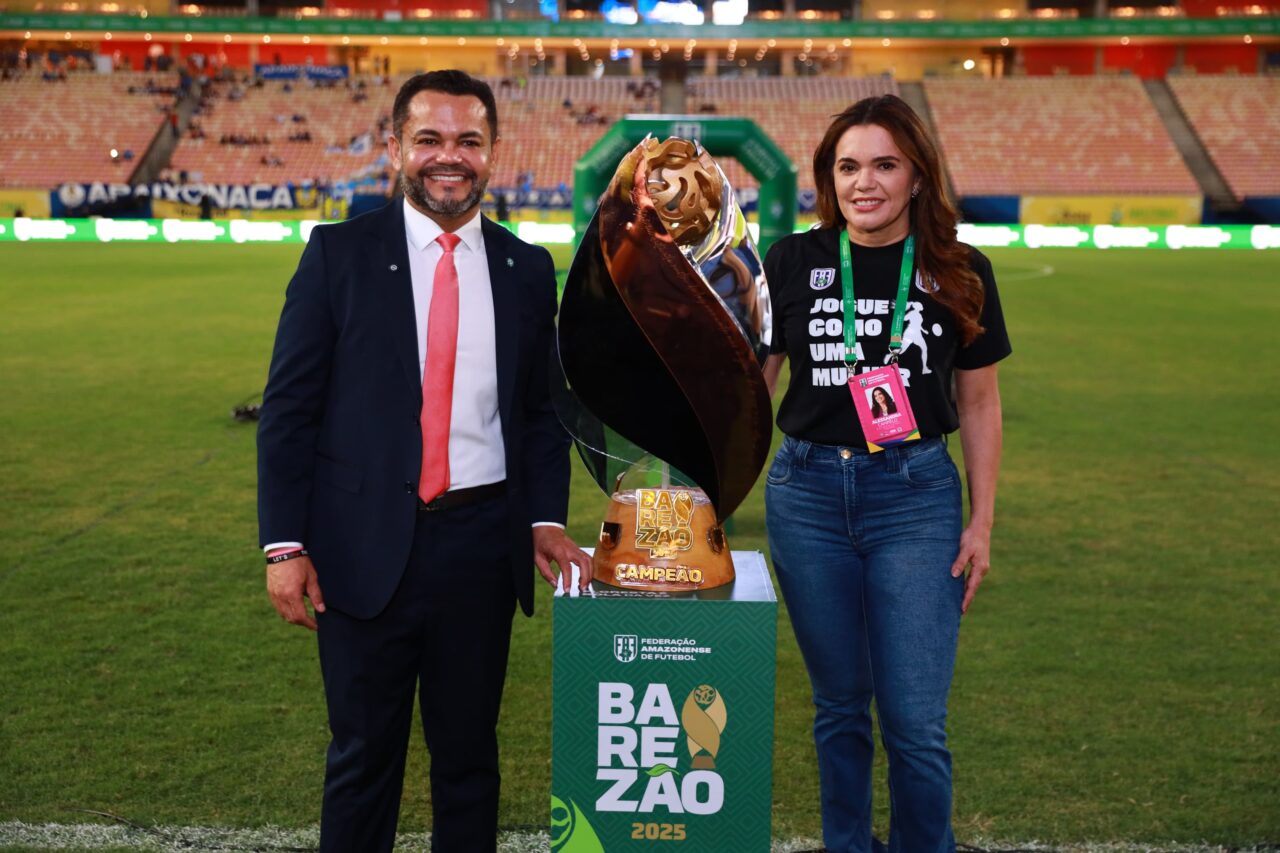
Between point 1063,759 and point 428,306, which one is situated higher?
point 428,306

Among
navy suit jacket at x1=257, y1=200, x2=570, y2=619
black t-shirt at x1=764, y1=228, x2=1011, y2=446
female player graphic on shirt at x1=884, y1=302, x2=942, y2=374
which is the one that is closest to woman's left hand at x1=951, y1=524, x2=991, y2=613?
black t-shirt at x1=764, y1=228, x2=1011, y2=446

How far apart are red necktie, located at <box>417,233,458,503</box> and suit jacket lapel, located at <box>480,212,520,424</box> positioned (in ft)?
0.29

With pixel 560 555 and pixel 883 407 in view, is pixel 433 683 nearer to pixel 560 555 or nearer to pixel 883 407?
pixel 560 555

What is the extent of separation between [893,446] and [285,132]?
142 ft

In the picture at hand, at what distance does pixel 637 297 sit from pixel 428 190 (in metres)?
0.59

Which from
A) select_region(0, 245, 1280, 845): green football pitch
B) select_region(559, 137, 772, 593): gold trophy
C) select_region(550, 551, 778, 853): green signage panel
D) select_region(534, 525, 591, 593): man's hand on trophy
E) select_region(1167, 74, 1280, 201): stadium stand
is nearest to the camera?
select_region(559, 137, 772, 593): gold trophy

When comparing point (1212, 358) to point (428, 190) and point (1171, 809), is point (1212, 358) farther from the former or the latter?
point (428, 190)

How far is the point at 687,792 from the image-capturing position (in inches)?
96.0

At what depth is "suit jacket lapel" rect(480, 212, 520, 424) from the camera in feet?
8.42

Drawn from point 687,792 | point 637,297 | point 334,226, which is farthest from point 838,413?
point 334,226

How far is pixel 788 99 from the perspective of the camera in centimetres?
4634

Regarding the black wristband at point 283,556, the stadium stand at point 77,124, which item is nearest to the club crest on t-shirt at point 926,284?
the black wristband at point 283,556

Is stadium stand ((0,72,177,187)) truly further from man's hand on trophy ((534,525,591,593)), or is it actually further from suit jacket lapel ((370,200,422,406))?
man's hand on trophy ((534,525,591,593))

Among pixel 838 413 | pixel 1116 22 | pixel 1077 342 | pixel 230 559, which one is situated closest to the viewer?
pixel 838 413
